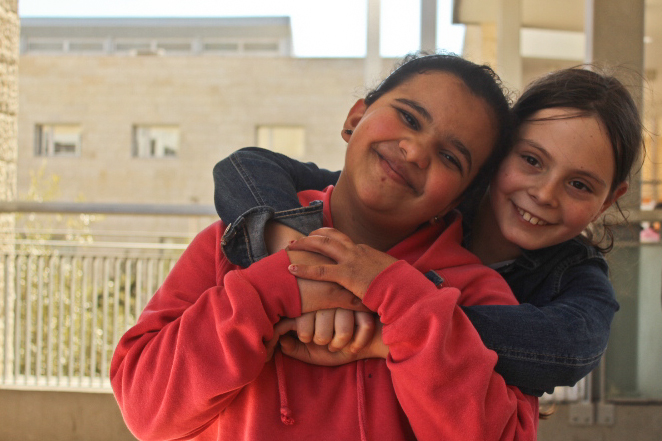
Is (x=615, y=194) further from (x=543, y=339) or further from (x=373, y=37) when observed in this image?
(x=373, y=37)

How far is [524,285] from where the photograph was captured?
1.17 metres

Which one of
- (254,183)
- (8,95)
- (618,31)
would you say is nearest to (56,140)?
(8,95)

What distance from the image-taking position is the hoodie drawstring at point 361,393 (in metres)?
0.84

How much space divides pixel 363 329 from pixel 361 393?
11cm

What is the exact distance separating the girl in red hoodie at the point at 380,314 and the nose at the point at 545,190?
0.09 metres

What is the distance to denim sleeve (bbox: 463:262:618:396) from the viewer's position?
2.83 feet

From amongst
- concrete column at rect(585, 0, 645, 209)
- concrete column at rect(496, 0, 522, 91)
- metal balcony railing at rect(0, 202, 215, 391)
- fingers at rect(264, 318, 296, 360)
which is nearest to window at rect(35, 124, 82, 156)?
concrete column at rect(496, 0, 522, 91)

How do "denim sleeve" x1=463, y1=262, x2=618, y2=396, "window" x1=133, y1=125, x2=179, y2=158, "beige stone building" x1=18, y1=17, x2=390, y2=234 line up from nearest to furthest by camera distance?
"denim sleeve" x1=463, y1=262, x2=618, y2=396 < "beige stone building" x1=18, y1=17, x2=390, y2=234 < "window" x1=133, y1=125, x2=179, y2=158

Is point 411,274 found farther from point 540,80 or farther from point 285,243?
point 540,80

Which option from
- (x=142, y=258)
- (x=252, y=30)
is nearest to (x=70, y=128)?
(x=252, y=30)

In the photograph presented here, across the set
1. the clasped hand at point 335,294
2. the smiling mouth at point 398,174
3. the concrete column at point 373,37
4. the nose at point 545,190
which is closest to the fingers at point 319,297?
the clasped hand at point 335,294

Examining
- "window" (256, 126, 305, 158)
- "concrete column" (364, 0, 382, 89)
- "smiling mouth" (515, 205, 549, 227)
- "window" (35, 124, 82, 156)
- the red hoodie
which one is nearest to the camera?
the red hoodie

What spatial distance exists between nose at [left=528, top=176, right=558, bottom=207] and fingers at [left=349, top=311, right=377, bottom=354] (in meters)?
0.44

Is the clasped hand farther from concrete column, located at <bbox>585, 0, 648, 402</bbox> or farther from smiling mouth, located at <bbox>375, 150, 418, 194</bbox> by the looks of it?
concrete column, located at <bbox>585, 0, 648, 402</bbox>
